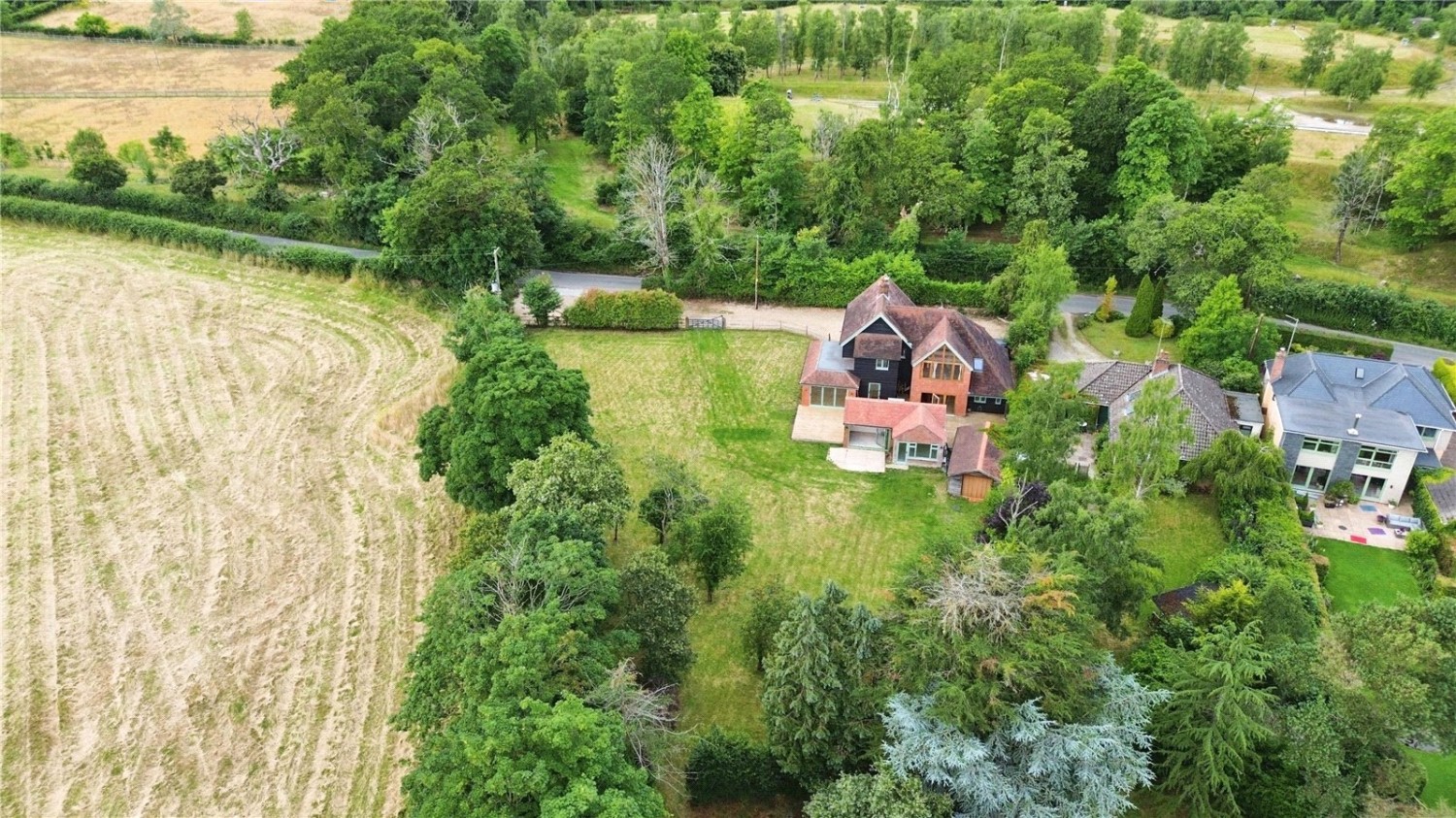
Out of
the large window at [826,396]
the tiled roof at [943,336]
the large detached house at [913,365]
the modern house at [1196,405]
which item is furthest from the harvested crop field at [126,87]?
the modern house at [1196,405]

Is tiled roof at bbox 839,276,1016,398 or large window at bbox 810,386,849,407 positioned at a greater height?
tiled roof at bbox 839,276,1016,398

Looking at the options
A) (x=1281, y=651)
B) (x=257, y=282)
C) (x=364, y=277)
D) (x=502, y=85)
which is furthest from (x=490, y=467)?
(x=502, y=85)

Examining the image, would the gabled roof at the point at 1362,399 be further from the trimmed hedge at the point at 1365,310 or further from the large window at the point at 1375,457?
the trimmed hedge at the point at 1365,310

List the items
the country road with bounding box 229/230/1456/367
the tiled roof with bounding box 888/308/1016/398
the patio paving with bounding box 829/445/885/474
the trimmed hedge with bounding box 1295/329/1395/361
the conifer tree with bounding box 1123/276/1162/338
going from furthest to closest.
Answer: the conifer tree with bounding box 1123/276/1162/338 < the country road with bounding box 229/230/1456/367 < the trimmed hedge with bounding box 1295/329/1395/361 < the tiled roof with bounding box 888/308/1016/398 < the patio paving with bounding box 829/445/885/474

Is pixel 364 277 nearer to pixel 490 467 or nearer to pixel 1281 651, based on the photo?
pixel 490 467

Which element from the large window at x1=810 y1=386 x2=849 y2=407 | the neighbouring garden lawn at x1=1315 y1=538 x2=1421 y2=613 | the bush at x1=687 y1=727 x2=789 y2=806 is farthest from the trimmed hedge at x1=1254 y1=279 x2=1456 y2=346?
the bush at x1=687 y1=727 x2=789 y2=806

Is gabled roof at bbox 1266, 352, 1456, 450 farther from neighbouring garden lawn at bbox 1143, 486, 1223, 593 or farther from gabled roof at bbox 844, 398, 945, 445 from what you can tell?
gabled roof at bbox 844, 398, 945, 445

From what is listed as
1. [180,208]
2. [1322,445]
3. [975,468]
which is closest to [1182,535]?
[1322,445]
